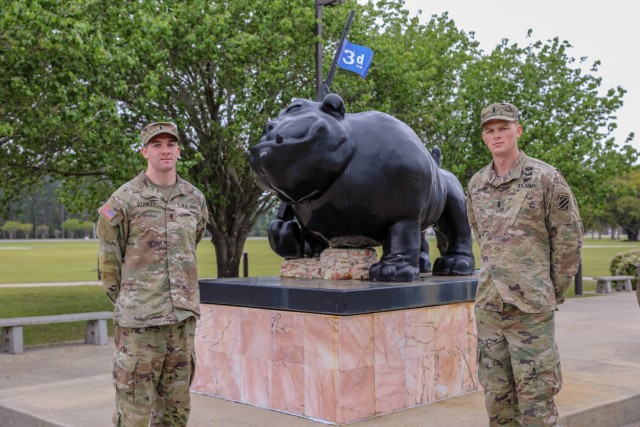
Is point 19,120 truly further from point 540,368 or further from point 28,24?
point 540,368

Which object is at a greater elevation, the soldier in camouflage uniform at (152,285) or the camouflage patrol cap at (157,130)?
the camouflage patrol cap at (157,130)

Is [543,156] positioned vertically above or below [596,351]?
above

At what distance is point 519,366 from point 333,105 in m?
2.59

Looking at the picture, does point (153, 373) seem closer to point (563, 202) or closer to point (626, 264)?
point (563, 202)

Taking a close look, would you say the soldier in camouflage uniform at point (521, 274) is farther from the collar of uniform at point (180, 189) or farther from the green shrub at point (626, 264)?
the green shrub at point (626, 264)

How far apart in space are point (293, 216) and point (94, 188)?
10965mm

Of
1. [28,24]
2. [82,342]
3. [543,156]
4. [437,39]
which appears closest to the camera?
[28,24]

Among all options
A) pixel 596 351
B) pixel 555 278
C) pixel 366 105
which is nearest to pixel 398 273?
pixel 555 278

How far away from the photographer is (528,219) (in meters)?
→ 3.40

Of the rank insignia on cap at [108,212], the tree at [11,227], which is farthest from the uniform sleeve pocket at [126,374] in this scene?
the tree at [11,227]

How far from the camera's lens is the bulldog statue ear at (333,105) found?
5195mm

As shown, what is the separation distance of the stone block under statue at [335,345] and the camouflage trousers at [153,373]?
1209mm

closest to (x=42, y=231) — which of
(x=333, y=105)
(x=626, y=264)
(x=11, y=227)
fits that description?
(x=11, y=227)

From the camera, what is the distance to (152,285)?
135 inches
